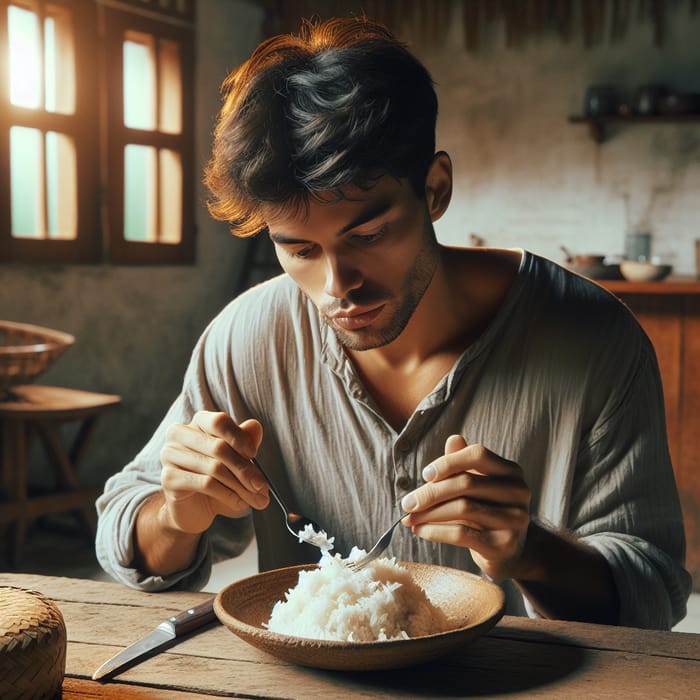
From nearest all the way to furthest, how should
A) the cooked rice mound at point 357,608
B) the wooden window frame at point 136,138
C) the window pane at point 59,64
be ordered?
1. the cooked rice mound at point 357,608
2. the window pane at point 59,64
3. the wooden window frame at point 136,138

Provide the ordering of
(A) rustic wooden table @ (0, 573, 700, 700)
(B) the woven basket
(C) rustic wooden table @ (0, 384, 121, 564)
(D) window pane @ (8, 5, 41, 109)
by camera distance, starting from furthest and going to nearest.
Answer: (D) window pane @ (8, 5, 41, 109) < (C) rustic wooden table @ (0, 384, 121, 564) < (B) the woven basket < (A) rustic wooden table @ (0, 573, 700, 700)

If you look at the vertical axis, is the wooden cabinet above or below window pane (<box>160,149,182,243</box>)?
below

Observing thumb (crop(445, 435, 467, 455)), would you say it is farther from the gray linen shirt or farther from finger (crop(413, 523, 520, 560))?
the gray linen shirt

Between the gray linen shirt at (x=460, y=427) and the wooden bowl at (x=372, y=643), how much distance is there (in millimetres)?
251

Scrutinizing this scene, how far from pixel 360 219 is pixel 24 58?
12.4 ft

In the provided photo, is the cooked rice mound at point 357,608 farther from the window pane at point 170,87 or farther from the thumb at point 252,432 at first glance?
the window pane at point 170,87

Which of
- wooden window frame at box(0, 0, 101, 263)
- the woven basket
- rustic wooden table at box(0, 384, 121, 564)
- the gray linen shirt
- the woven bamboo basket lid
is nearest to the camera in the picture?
the woven bamboo basket lid

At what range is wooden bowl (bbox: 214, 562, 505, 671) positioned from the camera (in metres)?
0.90

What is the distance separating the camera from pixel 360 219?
1.31 metres

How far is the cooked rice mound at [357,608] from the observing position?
1.03 meters

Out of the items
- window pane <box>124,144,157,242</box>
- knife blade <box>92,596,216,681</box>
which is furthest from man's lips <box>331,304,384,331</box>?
window pane <box>124,144,157,242</box>

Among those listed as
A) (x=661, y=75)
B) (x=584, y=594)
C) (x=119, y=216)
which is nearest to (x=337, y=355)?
(x=584, y=594)

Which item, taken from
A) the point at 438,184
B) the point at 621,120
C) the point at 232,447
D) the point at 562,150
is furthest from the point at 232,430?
the point at 562,150

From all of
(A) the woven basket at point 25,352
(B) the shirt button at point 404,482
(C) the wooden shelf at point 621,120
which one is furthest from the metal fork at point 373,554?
(C) the wooden shelf at point 621,120
